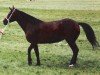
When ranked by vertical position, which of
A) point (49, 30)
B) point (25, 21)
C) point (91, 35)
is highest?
point (25, 21)

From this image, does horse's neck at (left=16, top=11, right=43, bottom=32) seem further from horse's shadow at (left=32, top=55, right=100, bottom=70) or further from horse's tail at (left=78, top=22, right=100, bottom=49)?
horse's tail at (left=78, top=22, right=100, bottom=49)

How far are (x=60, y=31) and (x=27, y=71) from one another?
198cm

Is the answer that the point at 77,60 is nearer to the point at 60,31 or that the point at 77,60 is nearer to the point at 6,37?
the point at 60,31

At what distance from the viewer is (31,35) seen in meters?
14.2

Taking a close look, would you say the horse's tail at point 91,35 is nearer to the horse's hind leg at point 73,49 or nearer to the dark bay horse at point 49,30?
the dark bay horse at point 49,30

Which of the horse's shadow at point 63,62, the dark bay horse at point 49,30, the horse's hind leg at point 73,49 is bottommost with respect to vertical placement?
the horse's shadow at point 63,62

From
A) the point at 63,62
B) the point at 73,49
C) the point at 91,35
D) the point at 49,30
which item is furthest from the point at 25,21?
the point at 91,35

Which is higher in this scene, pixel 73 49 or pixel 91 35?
pixel 91 35

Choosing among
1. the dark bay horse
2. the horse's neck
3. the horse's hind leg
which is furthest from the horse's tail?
the horse's neck

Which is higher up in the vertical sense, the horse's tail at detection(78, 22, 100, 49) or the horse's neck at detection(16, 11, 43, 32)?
the horse's neck at detection(16, 11, 43, 32)

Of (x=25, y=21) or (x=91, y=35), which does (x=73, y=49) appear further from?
(x=25, y=21)

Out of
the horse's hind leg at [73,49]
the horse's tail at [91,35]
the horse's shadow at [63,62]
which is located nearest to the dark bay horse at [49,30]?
the horse's hind leg at [73,49]

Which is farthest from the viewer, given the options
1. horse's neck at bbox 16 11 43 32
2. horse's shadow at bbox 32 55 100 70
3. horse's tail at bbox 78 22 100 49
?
horse's tail at bbox 78 22 100 49

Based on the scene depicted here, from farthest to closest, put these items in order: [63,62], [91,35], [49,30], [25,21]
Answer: [63,62] < [91,35] < [25,21] < [49,30]
